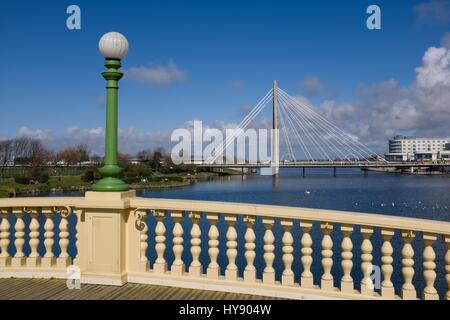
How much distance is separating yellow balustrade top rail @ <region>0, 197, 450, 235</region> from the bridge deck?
2.95ft

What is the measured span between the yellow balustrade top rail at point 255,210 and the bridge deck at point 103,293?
2.95 feet

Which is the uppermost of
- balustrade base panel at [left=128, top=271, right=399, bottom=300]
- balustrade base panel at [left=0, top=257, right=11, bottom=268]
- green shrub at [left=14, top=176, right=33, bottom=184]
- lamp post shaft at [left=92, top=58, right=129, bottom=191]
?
lamp post shaft at [left=92, top=58, right=129, bottom=191]

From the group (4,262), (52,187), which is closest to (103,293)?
(4,262)

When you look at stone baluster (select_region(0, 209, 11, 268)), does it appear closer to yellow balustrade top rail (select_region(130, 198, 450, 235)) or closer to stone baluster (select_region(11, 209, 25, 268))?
stone baluster (select_region(11, 209, 25, 268))

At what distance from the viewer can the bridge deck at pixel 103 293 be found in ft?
14.1

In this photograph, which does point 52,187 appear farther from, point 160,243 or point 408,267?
point 408,267

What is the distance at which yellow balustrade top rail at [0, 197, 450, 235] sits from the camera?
151 inches

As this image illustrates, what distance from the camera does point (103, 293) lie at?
14.5ft

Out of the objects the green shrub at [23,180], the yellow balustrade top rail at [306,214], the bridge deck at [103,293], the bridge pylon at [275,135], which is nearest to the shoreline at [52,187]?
the green shrub at [23,180]

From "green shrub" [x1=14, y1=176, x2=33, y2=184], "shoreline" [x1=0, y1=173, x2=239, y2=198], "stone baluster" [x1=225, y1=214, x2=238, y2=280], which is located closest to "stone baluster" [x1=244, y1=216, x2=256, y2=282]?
"stone baluster" [x1=225, y1=214, x2=238, y2=280]

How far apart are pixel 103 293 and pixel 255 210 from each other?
6.22ft

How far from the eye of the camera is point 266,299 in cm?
424

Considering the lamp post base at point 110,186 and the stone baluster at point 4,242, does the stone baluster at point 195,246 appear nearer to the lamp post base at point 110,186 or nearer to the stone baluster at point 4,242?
the lamp post base at point 110,186
